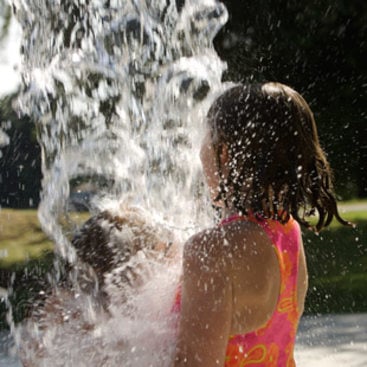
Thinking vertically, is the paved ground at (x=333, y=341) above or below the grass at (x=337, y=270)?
above

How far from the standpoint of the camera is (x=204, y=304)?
1365mm

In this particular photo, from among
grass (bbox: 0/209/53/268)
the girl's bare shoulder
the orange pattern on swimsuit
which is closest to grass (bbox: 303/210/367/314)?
grass (bbox: 0/209/53/268)

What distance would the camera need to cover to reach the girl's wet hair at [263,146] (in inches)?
60.3

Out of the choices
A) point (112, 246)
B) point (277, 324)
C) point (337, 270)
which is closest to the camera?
point (277, 324)

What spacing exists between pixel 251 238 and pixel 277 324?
0.69 feet

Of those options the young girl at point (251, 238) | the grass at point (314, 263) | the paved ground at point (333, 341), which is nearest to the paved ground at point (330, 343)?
the paved ground at point (333, 341)

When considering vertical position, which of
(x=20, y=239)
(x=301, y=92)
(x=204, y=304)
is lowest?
(x=20, y=239)

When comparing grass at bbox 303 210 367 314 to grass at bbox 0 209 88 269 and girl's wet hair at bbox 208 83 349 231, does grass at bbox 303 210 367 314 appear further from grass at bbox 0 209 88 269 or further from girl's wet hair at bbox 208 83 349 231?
girl's wet hair at bbox 208 83 349 231

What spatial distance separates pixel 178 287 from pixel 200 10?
6.62 ft

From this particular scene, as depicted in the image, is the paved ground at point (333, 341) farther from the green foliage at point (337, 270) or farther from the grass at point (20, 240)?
the grass at point (20, 240)

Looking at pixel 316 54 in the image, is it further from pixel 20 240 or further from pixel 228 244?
pixel 228 244

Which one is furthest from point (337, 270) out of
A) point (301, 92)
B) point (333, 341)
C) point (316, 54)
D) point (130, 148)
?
point (130, 148)

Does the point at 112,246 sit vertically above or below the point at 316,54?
above

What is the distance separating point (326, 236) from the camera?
9.22 metres
